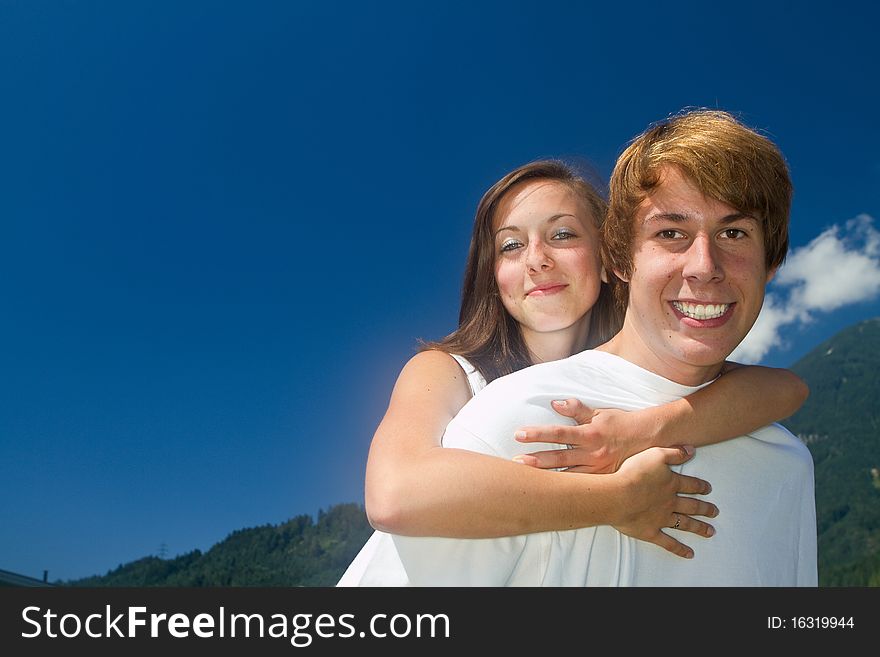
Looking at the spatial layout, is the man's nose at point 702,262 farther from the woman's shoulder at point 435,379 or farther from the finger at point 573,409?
the woman's shoulder at point 435,379

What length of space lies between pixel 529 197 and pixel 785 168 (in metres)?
2.18

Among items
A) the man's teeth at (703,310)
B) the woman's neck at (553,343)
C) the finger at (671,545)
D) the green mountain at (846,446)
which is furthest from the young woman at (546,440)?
the green mountain at (846,446)

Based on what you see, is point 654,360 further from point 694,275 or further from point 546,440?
point 546,440

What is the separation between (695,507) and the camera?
3.70 meters

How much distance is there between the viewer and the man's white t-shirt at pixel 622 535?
3.59 m

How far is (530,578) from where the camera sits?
359 cm

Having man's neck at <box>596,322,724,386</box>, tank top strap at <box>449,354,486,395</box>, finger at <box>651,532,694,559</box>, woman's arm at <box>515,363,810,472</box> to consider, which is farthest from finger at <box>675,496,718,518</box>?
tank top strap at <box>449,354,486,395</box>

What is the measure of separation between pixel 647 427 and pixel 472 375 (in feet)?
5.47

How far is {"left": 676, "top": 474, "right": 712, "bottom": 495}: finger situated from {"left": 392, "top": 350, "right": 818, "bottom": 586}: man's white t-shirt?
0.15ft

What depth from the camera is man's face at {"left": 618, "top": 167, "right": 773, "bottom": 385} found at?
372cm

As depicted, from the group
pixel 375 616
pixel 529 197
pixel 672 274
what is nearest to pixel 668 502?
pixel 672 274

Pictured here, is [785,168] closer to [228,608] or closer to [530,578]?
[530,578]

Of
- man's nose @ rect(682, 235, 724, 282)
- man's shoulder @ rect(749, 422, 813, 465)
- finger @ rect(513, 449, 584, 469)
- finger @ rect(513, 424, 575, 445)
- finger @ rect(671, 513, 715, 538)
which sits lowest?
finger @ rect(671, 513, 715, 538)

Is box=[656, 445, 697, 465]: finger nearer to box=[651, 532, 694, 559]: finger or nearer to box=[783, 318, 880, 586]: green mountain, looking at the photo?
box=[651, 532, 694, 559]: finger
